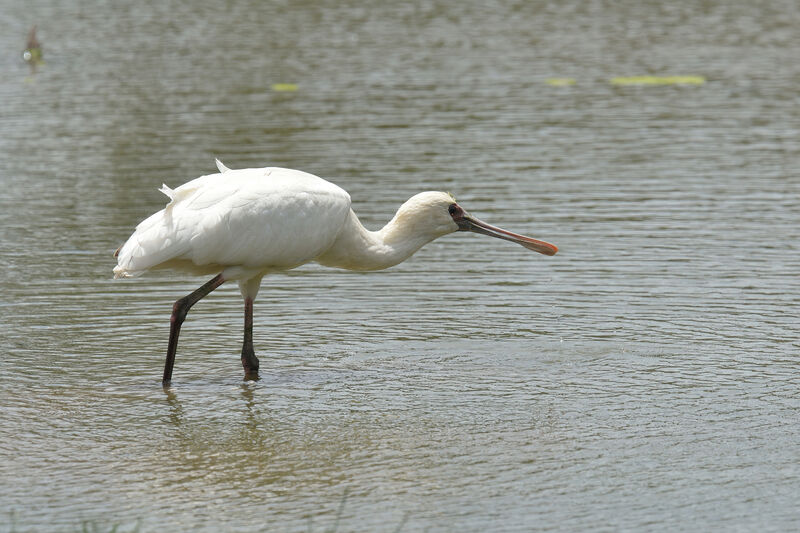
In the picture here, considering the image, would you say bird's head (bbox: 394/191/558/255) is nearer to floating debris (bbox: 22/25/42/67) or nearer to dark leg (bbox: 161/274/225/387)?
dark leg (bbox: 161/274/225/387)

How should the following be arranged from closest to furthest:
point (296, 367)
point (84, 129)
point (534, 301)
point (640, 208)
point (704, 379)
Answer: point (704, 379) < point (296, 367) < point (534, 301) < point (640, 208) < point (84, 129)

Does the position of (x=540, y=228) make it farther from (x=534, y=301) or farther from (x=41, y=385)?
(x=41, y=385)

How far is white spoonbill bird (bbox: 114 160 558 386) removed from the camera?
34.4 feet

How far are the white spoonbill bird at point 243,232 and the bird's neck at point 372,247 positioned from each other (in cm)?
1

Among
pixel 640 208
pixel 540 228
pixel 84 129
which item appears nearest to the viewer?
pixel 540 228

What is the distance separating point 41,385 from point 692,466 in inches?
186

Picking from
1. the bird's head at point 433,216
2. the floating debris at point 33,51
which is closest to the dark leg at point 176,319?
the bird's head at point 433,216

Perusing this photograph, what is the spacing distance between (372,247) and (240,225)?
3.92 ft

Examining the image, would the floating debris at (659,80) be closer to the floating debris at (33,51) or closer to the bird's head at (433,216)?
the floating debris at (33,51)

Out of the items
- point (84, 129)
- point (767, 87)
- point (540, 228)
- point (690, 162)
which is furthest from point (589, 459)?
point (767, 87)

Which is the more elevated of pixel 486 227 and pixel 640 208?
pixel 486 227

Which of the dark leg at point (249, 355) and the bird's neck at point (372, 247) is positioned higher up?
the bird's neck at point (372, 247)

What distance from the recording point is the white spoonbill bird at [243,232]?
413 inches

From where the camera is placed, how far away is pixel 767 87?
24969mm
